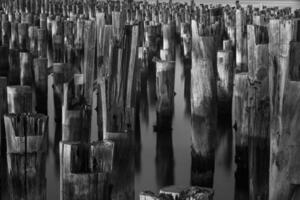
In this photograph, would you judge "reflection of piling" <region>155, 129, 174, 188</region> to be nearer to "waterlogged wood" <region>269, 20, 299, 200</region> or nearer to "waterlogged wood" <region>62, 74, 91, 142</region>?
"waterlogged wood" <region>62, 74, 91, 142</region>

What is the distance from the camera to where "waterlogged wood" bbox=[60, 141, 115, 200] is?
4637 millimetres

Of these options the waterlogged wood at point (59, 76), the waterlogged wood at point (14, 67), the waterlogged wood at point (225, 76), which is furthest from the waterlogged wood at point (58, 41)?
the waterlogged wood at point (225, 76)

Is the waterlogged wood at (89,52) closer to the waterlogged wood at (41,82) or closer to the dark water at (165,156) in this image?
the dark water at (165,156)

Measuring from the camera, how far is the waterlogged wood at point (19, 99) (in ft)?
23.4

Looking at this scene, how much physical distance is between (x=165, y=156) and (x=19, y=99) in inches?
120

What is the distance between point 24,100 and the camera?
7.17 metres

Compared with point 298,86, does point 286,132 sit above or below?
below

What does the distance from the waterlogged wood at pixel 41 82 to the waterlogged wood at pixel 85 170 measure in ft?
17.8

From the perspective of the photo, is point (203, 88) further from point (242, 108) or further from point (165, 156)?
point (165, 156)

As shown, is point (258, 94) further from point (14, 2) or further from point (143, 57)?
point (14, 2)

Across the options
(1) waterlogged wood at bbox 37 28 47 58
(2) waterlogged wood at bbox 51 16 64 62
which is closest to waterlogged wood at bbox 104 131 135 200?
(2) waterlogged wood at bbox 51 16 64 62

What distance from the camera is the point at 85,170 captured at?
4.80 m

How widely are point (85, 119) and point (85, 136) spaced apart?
0.25m

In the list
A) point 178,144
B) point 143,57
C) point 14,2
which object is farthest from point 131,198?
point 14,2
